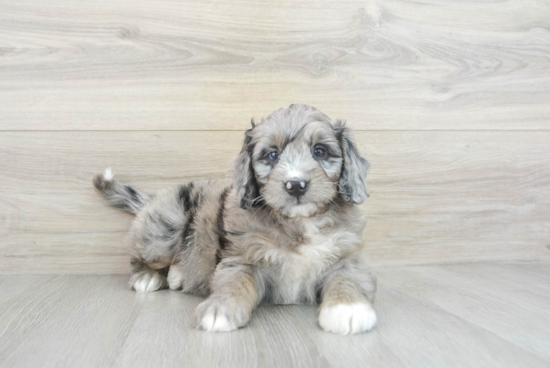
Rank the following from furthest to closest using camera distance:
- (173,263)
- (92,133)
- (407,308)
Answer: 1. (92,133)
2. (173,263)
3. (407,308)

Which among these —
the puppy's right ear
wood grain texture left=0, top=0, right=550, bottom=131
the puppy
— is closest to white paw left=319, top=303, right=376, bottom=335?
the puppy

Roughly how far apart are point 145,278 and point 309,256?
34.6 inches

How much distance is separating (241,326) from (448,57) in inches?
79.4

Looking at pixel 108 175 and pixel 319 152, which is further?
pixel 108 175

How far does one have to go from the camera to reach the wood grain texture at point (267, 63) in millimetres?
2451

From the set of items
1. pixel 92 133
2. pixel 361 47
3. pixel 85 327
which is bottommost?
pixel 85 327

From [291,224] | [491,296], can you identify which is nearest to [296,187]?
[291,224]

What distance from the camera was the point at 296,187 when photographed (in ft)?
5.50

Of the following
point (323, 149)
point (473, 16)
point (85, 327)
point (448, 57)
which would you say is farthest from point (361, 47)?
point (85, 327)

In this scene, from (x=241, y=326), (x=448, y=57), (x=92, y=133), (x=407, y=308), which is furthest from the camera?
(x=448, y=57)

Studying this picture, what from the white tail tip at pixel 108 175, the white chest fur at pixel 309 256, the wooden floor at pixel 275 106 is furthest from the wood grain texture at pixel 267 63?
the white chest fur at pixel 309 256

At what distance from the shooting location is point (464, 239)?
2.76m

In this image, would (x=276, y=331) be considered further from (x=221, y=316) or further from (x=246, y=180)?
(x=246, y=180)

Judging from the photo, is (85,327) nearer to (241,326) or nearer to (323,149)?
(241,326)
